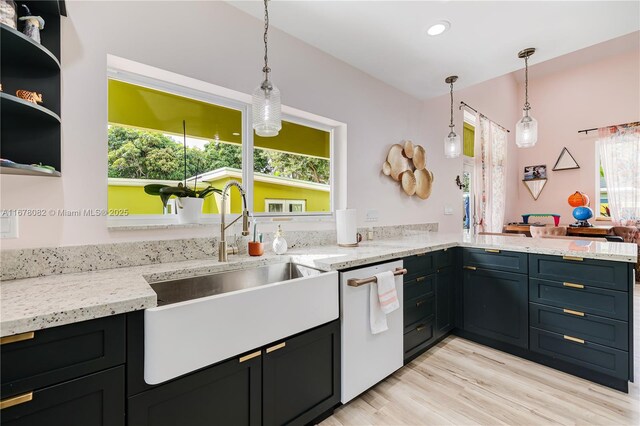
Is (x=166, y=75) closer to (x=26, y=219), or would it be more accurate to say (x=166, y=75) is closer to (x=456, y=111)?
(x=26, y=219)

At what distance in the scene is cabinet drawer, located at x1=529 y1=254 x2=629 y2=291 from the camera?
174 cm

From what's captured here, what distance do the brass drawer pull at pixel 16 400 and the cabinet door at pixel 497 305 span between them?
8.64 feet

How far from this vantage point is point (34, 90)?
1.23m

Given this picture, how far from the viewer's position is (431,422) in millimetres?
1518

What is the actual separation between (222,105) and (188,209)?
2.62 feet

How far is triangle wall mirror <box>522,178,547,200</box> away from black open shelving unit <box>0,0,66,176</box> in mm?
6979

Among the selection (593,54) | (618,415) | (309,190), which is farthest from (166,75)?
(593,54)

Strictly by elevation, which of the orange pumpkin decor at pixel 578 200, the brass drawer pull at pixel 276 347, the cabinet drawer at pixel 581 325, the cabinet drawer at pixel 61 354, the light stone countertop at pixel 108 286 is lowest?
the cabinet drawer at pixel 581 325

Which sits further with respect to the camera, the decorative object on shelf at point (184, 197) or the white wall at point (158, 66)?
the decorative object on shelf at point (184, 197)

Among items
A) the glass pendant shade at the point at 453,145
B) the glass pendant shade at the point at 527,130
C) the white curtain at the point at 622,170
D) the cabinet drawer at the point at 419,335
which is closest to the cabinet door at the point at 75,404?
the cabinet drawer at the point at 419,335

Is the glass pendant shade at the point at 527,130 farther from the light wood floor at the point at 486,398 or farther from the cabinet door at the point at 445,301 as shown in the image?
the light wood floor at the point at 486,398

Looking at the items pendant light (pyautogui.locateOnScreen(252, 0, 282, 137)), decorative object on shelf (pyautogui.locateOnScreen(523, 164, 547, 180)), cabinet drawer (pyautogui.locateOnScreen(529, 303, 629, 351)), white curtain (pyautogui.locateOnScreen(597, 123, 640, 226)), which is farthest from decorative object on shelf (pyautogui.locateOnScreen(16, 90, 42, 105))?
decorative object on shelf (pyautogui.locateOnScreen(523, 164, 547, 180))

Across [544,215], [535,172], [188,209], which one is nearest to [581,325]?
[188,209]

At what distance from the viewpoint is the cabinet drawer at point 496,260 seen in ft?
6.95
